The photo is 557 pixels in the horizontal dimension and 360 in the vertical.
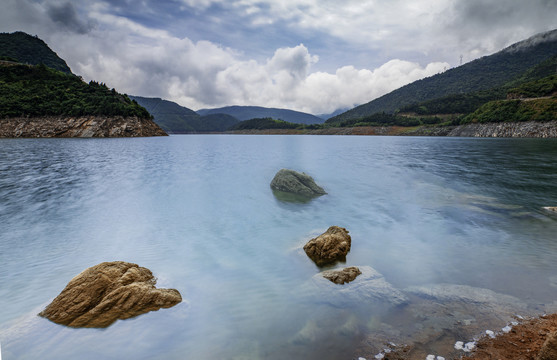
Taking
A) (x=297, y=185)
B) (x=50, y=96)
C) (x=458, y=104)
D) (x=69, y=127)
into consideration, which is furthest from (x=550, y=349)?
(x=458, y=104)

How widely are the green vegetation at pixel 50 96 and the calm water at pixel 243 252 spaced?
275 ft

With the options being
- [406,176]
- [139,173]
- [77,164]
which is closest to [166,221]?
[139,173]

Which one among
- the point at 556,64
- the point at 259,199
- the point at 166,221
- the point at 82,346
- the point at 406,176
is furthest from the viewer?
the point at 556,64

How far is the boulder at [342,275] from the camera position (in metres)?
6.88

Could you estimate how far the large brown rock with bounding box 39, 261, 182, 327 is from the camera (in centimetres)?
545

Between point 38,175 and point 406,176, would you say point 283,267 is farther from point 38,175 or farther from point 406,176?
point 38,175

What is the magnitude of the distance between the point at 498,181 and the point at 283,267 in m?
22.6

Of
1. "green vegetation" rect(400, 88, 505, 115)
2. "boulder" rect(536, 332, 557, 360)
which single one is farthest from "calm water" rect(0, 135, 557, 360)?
"green vegetation" rect(400, 88, 505, 115)

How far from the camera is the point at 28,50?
162500 millimetres

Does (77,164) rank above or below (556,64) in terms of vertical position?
below

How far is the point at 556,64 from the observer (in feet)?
481

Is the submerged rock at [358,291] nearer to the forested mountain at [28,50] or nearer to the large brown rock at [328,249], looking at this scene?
the large brown rock at [328,249]

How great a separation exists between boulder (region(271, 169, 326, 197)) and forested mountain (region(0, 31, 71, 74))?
204 meters

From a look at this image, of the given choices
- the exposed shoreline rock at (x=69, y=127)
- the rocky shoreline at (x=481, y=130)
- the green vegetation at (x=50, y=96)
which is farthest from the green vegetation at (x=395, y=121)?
the exposed shoreline rock at (x=69, y=127)
